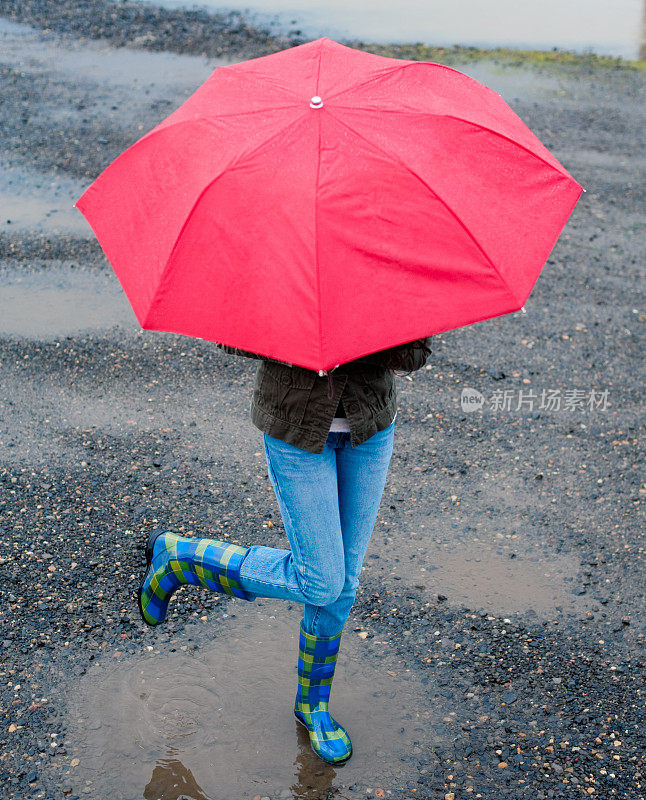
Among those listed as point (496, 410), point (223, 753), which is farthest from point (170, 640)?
point (496, 410)

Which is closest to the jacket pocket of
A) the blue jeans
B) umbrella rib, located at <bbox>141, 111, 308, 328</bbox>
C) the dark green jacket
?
the dark green jacket

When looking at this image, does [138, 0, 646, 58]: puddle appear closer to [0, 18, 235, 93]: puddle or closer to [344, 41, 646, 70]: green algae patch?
[344, 41, 646, 70]: green algae patch

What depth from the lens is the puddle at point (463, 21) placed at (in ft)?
42.4

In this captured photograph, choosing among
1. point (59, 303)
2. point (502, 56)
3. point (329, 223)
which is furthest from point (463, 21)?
point (329, 223)

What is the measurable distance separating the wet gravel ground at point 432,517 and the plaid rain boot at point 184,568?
0.37m

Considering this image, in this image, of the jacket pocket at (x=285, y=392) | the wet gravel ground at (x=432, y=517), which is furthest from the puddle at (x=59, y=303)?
the jacket pocket at (x=285, y=392)

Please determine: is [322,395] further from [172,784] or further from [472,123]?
[172,784]

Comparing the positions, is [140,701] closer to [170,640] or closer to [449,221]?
[170,640]

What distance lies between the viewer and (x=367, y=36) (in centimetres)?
1269

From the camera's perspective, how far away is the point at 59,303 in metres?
6.29

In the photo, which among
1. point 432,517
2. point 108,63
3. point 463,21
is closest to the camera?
point 432,517

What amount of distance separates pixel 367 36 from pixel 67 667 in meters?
11.2

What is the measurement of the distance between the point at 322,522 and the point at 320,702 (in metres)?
0.86

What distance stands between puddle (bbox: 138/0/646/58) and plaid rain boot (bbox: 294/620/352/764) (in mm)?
11077
